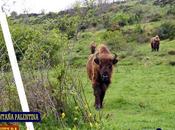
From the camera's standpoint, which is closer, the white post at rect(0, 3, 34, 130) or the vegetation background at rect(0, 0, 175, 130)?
the white post at rect(0, 3, 34, 130)

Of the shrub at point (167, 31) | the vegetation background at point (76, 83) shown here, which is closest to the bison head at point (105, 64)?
the vegetation background at point (76, 83)

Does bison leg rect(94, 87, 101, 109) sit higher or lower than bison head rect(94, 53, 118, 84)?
lower

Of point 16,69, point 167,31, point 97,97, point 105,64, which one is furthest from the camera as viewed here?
point 167,31

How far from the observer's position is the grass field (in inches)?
452

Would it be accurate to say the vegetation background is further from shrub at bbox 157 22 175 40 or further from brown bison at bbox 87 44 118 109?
shrub at bbox 157 22 175 40

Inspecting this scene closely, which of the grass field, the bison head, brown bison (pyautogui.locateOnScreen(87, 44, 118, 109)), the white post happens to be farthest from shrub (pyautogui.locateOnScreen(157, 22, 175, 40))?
the white post

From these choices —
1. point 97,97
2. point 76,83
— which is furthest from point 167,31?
point 76,83

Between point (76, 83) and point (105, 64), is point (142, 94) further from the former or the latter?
point (76, 83)

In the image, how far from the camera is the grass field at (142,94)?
11484mm

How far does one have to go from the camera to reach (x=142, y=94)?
17125mm

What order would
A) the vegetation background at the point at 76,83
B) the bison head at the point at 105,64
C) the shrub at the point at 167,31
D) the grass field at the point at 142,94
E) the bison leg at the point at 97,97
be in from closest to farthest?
1. the vegetation background at the point at 76,83
2. the grass field at the point at 142,94
3. the bison head at the point at 105,64
4. the bison leg at the point at 97,97
5. the shrub at the point at 167,31

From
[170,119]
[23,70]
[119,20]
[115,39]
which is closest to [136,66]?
[115,39]

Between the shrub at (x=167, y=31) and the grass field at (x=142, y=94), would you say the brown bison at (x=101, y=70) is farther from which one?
the shrub at (x=167, y=31)

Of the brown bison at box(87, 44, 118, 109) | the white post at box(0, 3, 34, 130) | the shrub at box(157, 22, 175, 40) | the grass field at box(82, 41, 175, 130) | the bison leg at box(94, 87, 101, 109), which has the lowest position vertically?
the shrub at box(157, 22, 175, 40)
